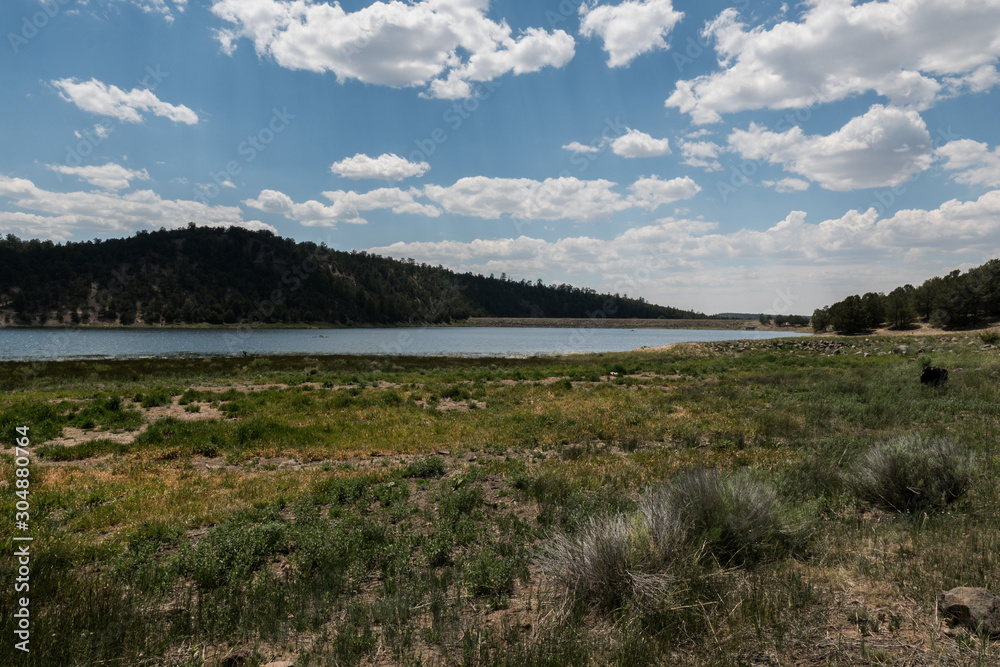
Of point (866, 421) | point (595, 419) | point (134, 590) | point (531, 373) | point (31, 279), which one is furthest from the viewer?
point (31, 279)

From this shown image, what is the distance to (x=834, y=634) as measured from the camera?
401 centimetres

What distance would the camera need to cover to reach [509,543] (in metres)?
6.54

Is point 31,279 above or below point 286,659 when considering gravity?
above

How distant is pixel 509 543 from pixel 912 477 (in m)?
6.57

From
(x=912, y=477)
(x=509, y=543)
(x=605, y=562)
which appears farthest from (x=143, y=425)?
(x=912, y=477)

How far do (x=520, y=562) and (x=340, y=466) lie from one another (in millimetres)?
7050

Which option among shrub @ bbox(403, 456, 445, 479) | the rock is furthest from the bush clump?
shrub @ bbox(403, 456, 445, 479)

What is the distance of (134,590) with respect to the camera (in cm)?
522

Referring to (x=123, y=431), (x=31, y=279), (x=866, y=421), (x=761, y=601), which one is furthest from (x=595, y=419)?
(x=31, y=279)

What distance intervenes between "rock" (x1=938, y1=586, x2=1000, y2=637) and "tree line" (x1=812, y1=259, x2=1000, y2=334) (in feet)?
300

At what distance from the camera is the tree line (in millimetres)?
68500

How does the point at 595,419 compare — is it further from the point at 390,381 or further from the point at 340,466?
the point at 390,381

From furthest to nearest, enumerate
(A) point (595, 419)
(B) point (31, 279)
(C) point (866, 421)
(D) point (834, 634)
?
(B) point (31, 279)
(A) point (595, 419)
(C) point (866, 421)
(D) point (834, 634)

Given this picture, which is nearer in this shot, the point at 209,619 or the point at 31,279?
the point at 209,619
